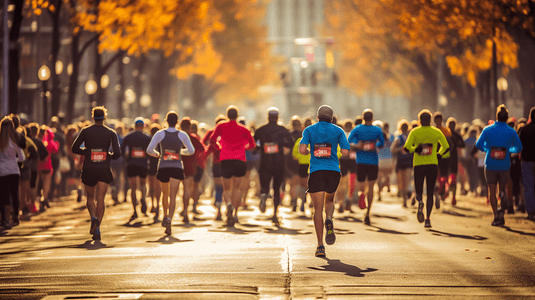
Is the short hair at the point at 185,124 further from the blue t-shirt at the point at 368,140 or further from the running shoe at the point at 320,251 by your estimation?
the running shoe at the point at 320,251

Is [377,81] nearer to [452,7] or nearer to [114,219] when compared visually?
[452,7]

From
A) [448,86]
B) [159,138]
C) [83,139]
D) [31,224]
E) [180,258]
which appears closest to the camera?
[180,258]

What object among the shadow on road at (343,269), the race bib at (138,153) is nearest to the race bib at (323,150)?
the shadow on road at (343,269)

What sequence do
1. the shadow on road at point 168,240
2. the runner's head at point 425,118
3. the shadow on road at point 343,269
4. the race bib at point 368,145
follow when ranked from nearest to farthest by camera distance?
the shadow on road at point 343,269 → the shadow on road at point 168,240 → the runner's head at point 425,118 → the race bib at point 368,145

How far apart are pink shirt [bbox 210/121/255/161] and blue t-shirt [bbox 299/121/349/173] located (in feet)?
13.1

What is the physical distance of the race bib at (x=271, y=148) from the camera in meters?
16.4

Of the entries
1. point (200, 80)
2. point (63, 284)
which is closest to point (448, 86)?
point (200, 80)

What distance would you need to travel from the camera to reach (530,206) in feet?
53.5

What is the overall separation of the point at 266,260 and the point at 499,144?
5.92 metres

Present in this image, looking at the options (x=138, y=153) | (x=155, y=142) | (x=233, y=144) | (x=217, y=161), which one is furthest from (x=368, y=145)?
(x=138, y=153)

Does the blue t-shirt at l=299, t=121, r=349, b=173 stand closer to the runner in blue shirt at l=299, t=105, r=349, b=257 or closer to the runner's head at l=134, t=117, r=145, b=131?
the runner in blue shirt at l=299, t=105, r=349, b=257

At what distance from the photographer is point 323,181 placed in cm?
1167

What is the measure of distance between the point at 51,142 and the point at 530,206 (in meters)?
9.92

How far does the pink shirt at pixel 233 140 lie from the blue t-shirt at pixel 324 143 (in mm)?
3991
